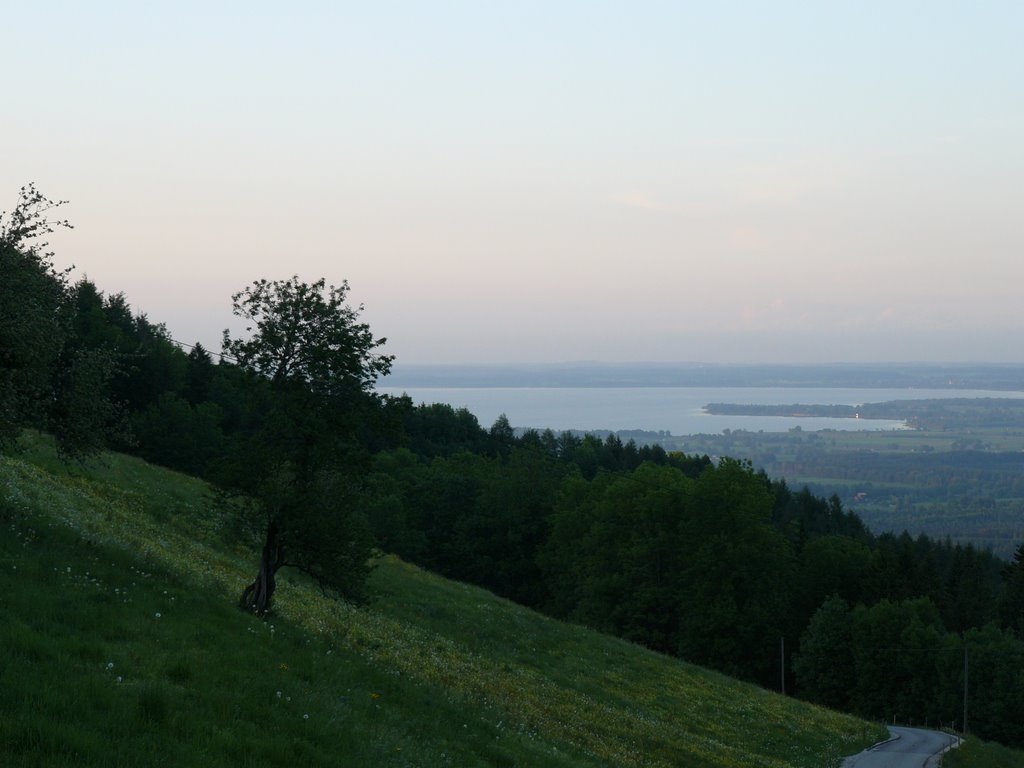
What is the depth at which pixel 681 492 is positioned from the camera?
7906cm

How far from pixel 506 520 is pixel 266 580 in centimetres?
7781

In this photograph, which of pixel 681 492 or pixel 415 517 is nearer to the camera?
pixel 681 492

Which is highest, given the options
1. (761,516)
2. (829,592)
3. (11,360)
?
(11,360)

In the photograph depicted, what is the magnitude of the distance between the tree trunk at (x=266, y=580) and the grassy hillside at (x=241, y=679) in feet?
2.27

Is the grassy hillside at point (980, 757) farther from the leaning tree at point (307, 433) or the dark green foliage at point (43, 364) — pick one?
the dark green foliage at point (43, 364)

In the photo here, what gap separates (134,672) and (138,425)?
72.4 metres

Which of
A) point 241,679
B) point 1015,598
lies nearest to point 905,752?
point 241,679

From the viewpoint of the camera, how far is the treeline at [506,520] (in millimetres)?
20625

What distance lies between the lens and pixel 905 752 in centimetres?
4134

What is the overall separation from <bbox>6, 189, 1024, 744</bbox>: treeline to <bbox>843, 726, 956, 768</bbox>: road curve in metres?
22.2

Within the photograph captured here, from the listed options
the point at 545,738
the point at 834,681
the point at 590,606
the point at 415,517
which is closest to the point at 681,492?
the point at 590,606

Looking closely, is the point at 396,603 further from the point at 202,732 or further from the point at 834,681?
the point at 834,681

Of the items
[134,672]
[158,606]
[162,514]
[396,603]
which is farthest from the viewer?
[396,603]

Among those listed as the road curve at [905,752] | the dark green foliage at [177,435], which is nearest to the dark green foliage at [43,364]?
the road curve at [905,752]
